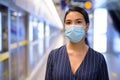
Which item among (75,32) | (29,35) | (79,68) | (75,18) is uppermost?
(75,18)

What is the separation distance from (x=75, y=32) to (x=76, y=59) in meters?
0.22

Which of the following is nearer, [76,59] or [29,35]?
[76,59]

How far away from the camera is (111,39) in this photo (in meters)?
12.4

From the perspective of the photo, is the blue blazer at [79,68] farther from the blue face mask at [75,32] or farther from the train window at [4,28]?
the train window at [4,28]

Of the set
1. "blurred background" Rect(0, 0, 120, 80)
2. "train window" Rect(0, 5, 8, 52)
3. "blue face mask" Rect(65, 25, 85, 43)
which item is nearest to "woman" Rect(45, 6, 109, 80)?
"blue face mask" Rect(65, 25, 85, 43)

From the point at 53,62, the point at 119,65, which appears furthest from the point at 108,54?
the point at 53,62

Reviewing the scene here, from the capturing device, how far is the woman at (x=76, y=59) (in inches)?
81.9

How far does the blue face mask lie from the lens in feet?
7.00

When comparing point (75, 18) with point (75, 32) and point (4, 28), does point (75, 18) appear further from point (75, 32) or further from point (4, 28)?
point (4, 28)

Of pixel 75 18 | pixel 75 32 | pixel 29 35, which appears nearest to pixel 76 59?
pixel 75 32

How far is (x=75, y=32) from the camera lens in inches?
85.4

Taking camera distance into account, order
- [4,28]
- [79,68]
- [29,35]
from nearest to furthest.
Result: 1. [79,68]
2. [4,28]
3. [29,35]

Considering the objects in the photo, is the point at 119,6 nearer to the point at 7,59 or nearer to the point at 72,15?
the point at 7,59

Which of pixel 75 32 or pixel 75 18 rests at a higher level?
pixel 75 18
